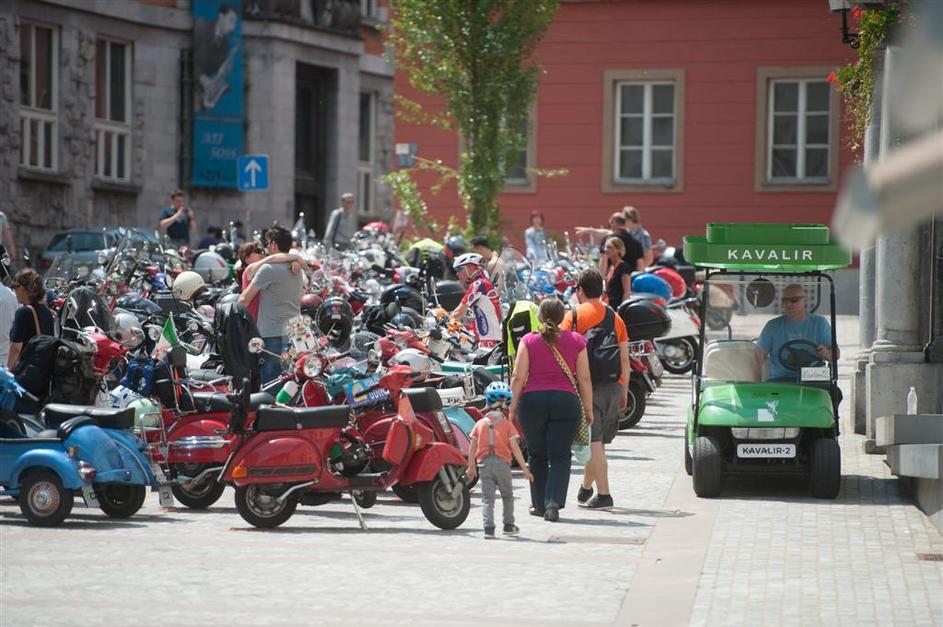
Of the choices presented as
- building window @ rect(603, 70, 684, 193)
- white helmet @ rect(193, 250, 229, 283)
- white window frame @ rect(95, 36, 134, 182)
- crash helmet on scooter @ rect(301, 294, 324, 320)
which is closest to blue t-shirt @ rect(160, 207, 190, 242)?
white helmet @ rect(193, 250, 229, 283)

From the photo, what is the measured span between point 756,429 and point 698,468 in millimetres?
503

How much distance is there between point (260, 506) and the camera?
1020 cm

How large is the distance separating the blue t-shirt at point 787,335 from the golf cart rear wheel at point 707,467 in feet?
3.05

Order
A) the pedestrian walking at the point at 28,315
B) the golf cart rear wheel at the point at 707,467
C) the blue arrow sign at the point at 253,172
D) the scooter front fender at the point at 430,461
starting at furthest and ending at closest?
the blue arrow sign at the point at 253,172, the pedestrian walking at the point at 28,315, the golf cart rear wheel at the point at 707,467, the scooter front fender at the point at 430,461

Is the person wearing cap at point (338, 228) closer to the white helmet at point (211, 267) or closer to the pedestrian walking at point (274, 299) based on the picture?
the white helmet at point (211, 267)

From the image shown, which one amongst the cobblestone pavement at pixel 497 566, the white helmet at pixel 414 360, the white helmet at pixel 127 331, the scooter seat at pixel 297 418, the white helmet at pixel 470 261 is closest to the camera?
the cobblestone pavement at pixel 497 566

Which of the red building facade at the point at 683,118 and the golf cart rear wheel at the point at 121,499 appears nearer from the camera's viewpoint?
the golf cart rear wheel at the point at 121,499

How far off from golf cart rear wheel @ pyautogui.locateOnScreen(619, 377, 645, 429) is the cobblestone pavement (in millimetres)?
3973

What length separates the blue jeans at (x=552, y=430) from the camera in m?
10.6

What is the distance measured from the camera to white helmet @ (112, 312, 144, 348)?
1278cm

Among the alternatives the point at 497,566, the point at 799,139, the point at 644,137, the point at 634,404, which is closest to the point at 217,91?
the point at 644,137

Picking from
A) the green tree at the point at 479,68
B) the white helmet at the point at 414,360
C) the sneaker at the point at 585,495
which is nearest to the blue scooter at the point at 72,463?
the white helmet at the point at 414,360

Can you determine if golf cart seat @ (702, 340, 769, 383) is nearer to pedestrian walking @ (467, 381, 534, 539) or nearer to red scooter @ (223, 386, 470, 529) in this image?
pedestrian walking @ (467, 381, 534, 539)

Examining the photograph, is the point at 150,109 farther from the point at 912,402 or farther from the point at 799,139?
the point at 912,402
